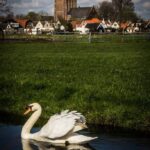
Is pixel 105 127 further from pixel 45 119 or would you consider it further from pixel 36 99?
pixel 36 99

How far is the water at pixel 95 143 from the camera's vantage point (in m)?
9.95

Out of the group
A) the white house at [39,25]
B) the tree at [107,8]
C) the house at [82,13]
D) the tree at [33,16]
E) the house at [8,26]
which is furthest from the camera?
the house at [82,13]

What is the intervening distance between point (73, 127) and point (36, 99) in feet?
16.7

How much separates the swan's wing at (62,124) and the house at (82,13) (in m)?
150

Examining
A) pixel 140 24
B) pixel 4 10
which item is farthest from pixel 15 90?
pixel 140 24

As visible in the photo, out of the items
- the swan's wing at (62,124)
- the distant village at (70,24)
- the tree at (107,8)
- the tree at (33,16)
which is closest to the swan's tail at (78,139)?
the swan's wing at (62,124)

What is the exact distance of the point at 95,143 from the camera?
10289 millimetres

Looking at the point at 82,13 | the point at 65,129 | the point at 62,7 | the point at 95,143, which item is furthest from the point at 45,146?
the point at 62,7

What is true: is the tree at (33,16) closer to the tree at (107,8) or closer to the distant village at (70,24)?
the distant village at (70,24)

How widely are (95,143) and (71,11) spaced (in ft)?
535

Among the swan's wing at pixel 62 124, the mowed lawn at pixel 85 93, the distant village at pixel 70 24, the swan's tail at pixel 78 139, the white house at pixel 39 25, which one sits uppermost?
the swan's wing at pixel 62 124

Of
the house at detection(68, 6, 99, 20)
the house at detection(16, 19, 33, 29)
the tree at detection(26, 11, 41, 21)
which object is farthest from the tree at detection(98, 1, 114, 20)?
the house at detection(68, 6, 99, 20)

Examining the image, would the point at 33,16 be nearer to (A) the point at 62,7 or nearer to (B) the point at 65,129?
(A) the point at 62,7

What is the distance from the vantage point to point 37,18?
5925 inches
